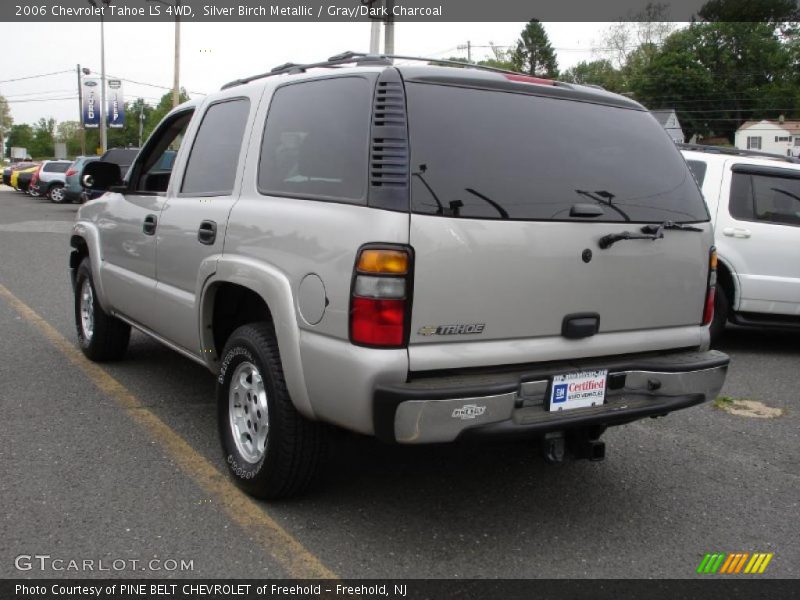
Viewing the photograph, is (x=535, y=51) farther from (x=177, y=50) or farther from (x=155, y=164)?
(x=155, y=164)

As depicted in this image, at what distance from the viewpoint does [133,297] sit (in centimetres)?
503

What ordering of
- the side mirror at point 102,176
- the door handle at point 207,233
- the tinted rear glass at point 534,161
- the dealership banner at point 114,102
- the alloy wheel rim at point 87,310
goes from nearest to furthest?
the tinted rear glass at point 534,161 < the door handle at point 207,233 < the side mirror at point 102,176 < the alloy wheel rim at point 87,310 < the dealership banner at point 114,102

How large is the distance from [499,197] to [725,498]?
2.02 m

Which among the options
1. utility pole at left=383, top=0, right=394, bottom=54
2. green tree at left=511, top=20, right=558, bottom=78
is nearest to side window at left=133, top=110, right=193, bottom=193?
utility pole at left=383, top=0, right=394, bottom=54

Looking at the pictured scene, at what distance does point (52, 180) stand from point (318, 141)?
31483 millimetres

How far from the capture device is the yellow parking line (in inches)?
125

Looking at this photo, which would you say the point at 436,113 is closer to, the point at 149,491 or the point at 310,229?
the point at 310,229

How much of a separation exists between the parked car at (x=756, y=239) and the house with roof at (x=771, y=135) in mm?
74848

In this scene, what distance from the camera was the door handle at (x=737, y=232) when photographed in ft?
23.6

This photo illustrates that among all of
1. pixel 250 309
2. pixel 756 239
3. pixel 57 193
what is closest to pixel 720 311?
pixel 756 239

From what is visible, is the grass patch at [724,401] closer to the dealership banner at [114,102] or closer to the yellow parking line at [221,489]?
the yellow parking line at [221,489]

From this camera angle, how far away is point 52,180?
1248 inches

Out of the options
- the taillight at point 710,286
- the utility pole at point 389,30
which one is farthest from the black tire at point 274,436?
the utility pole at point 389,30

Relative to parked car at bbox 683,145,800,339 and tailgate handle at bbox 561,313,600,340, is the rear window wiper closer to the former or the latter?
tailgate handle at bbox 561,313,600,340
